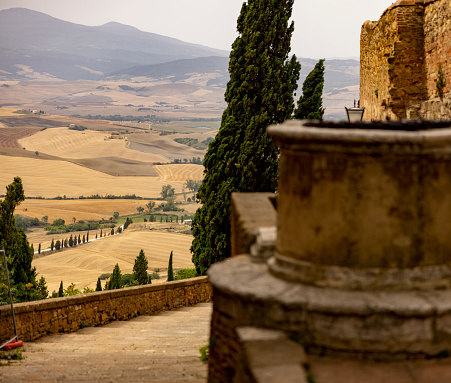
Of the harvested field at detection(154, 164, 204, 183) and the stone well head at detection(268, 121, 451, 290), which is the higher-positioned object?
the stone well head at detection(268, 121, 451, 290)

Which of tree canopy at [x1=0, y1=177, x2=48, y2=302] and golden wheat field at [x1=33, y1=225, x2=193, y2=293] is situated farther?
golden wheat field at [x1=33, y1=225, x2=193, y2=293]

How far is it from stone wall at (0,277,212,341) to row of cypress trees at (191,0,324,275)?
6.26 ft

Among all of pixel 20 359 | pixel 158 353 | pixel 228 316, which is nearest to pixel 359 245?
pixel 228 316

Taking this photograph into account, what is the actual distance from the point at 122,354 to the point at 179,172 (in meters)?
141

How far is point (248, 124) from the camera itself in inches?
642

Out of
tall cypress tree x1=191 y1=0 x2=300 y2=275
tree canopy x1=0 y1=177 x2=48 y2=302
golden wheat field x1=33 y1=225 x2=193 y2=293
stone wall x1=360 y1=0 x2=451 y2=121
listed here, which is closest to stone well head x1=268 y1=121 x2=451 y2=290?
stone wall x1=360 y1=0 x2=451 y2=121

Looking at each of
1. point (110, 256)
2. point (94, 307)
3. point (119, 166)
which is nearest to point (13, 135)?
point (119, 166)

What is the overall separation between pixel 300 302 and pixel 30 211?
379 feet

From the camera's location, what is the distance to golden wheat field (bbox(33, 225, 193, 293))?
77525mm

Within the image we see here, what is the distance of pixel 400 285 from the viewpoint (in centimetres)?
380

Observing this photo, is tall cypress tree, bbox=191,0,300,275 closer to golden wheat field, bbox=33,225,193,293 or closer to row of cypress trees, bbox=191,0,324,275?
row of cypress trees, bbox=191,0,324,275

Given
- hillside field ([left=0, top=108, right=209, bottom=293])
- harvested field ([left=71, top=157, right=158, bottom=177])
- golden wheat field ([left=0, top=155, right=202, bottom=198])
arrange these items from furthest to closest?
harvested field ([left=71, top=157, right=158, bottom=177])
golden wheat field ([left=0, top=155, right=202, bottom=198])
hillside field ([left=0, top=108, right=209, bottom=293])

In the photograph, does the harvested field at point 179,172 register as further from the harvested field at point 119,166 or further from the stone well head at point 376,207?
the stone well head at point 376,207

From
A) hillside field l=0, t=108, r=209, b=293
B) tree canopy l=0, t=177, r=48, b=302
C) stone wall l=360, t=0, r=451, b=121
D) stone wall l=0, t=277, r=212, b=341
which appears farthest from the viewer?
hillside field l=0, t=108, r=209, b=293
